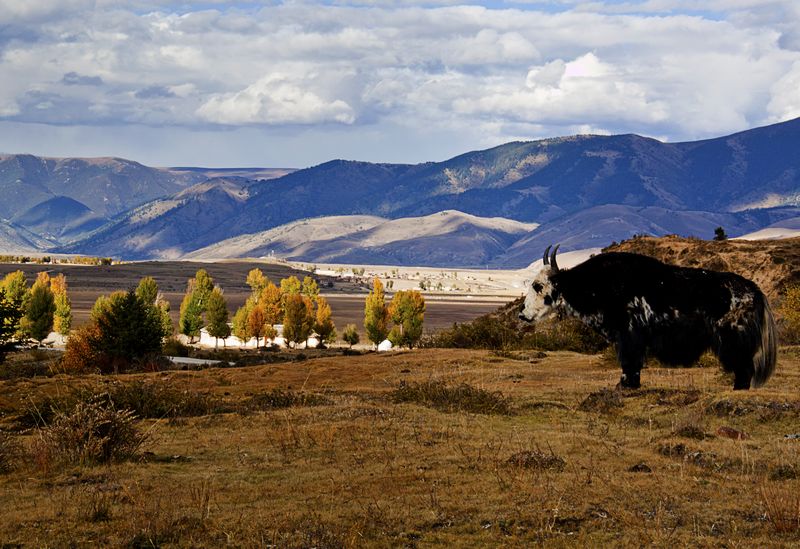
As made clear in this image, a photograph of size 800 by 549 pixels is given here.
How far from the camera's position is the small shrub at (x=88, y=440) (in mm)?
15570

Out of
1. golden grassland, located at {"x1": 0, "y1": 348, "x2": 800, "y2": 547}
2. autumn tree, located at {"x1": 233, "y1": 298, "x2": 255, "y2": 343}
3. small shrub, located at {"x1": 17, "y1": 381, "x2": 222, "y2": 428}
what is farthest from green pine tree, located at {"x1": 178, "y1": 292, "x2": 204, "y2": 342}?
small shrub, located at {"x1": 17, "y1": 381, "x2": 222, "y2": 428}

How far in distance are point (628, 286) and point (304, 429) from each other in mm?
8517

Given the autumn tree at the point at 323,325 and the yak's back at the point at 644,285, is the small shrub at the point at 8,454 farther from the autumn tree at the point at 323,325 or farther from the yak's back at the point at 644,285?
the autumn tree at the point at 323,325

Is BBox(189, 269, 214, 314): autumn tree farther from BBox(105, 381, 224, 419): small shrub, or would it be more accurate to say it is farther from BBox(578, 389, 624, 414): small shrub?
BBox(578, 389, 624, 414): small shrub

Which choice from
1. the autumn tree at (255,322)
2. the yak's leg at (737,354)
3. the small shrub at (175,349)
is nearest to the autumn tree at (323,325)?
the autumn tree at (255,322)

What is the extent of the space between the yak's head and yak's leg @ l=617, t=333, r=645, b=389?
191cm

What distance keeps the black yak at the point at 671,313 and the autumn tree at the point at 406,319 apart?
289 ft

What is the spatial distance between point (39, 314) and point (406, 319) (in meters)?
42.8

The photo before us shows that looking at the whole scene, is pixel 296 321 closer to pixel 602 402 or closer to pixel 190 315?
pixel 190 315

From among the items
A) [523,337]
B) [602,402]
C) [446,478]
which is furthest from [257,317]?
[446,478]

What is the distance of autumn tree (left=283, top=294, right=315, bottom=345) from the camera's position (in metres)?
115

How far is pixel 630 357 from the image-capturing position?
2222 cm

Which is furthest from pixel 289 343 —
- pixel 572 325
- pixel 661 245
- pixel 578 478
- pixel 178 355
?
pixel 578 478

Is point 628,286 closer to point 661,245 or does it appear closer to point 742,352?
point 742,352
